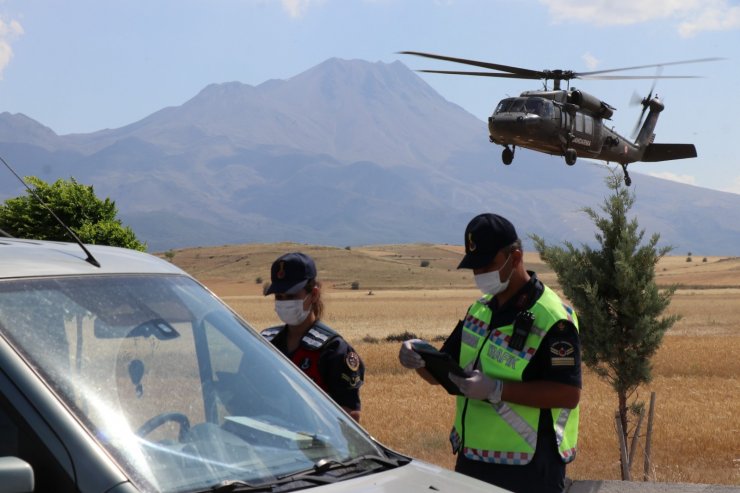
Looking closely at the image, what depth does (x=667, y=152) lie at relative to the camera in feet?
140

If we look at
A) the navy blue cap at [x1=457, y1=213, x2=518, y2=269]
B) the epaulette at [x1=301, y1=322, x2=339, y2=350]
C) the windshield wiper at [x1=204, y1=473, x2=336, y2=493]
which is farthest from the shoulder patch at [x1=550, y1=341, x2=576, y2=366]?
the windshield wiper at [x1=204, y1=473, x2=336, y2=493]

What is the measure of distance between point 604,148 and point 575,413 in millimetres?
33890

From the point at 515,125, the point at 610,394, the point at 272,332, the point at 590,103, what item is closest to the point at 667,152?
the point at 590,103

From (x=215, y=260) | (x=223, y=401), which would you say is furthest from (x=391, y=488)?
(x=215, y=260)

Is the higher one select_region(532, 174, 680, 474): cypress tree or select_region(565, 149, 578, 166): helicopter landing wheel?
select_region(565, 149, 578, 166): helicopter landing wheel

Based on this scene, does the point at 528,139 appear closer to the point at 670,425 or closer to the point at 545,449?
the point at 670,425

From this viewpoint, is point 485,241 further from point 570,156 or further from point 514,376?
point 570,156

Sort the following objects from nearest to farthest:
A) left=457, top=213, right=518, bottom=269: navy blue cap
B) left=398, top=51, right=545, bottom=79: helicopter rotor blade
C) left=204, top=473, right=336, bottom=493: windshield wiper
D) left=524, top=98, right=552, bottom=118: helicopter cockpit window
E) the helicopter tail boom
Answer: left=204, top=473, right=336, bottom=493: windshield wiper < left=457, top=213, right=518, bottom=269: navy blue cap < left=398, top=51, right=545, bottom=79: helicopter rotor blade < left=524, top=98, right=552, bottom=118: helicopter cockpit window < the helicopter tail boom

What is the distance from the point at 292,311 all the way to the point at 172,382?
7.97ft

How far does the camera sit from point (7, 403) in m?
2.35

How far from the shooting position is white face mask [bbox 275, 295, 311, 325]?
5.36m

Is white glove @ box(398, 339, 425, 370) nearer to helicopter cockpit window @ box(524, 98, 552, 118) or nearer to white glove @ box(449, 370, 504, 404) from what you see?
white glove @ box(449, 370, 504, 404)

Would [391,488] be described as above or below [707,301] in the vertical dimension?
above

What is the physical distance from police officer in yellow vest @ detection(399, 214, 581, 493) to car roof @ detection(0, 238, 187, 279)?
1.65 m
